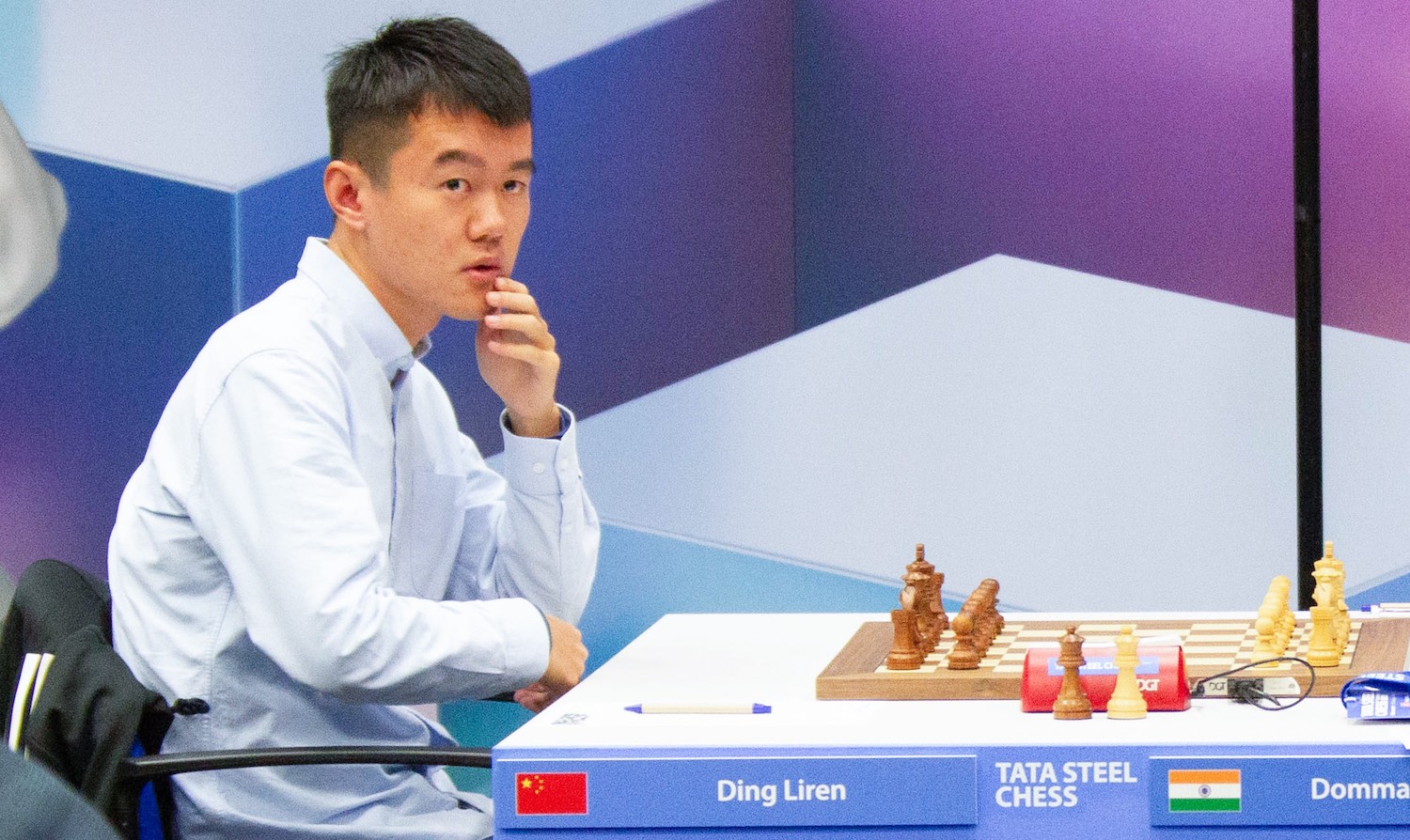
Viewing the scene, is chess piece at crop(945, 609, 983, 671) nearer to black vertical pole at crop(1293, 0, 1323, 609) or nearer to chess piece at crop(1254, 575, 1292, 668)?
chess piece at crop(1254, 575, 1292, 668)

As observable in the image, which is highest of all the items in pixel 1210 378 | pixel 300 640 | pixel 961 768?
pixel 1210 378

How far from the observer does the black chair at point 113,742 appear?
71.9 inches

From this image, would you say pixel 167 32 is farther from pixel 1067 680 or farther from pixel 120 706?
pixel 1067 680

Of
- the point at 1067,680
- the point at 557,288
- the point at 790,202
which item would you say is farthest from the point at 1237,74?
the point at 1067,680

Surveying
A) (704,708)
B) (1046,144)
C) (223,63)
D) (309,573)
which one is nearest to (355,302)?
(309,573)

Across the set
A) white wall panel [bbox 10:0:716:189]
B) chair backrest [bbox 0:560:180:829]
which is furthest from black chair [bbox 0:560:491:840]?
white wall panel [bbox 10:0:716:189]

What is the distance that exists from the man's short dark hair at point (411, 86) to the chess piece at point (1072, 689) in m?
0.98

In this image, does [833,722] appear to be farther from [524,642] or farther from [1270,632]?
[1270,632]

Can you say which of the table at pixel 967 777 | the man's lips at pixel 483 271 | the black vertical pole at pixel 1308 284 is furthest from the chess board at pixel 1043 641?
the black vertical pole at pixel 1308 284

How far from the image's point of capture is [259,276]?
3656 millimetres

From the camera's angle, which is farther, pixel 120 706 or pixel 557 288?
pixel 557 288

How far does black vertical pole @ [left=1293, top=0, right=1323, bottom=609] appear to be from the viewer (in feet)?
10.9

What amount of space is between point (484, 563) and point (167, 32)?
1.77 m

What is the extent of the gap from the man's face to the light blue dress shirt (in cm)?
6
